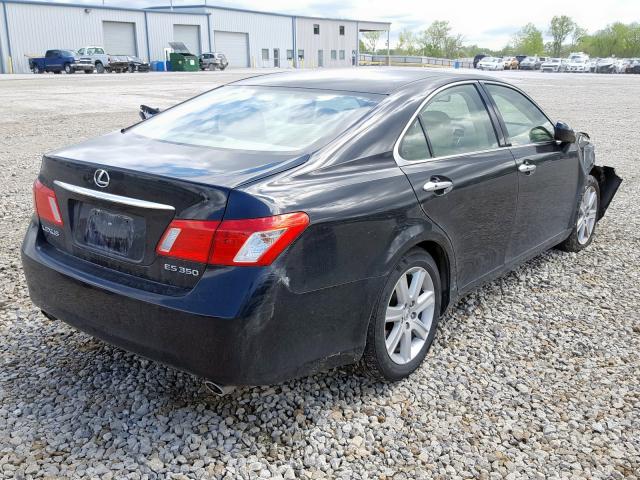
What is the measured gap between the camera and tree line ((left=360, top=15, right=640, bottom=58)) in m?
110

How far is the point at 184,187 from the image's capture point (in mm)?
2617

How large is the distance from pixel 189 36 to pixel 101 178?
64.2m

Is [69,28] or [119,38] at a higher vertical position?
[69,28]

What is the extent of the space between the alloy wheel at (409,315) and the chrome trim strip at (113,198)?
1189 mm

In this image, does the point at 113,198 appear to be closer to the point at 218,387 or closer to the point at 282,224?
the point at 282,224

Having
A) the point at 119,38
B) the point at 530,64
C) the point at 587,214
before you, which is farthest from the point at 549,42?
the point at 587,214

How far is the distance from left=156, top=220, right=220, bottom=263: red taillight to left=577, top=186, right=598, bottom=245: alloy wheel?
378 centimetres

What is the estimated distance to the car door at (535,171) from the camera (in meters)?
4.23

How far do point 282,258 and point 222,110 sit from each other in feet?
4.68

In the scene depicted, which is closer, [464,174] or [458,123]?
[464,174]

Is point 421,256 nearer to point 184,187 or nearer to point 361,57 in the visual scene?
point 184,187

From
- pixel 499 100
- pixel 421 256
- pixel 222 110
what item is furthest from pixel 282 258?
pixel 499 100

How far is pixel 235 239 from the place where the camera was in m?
2.52

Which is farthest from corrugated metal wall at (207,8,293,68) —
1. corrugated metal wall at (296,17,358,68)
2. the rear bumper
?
the rear bumper
